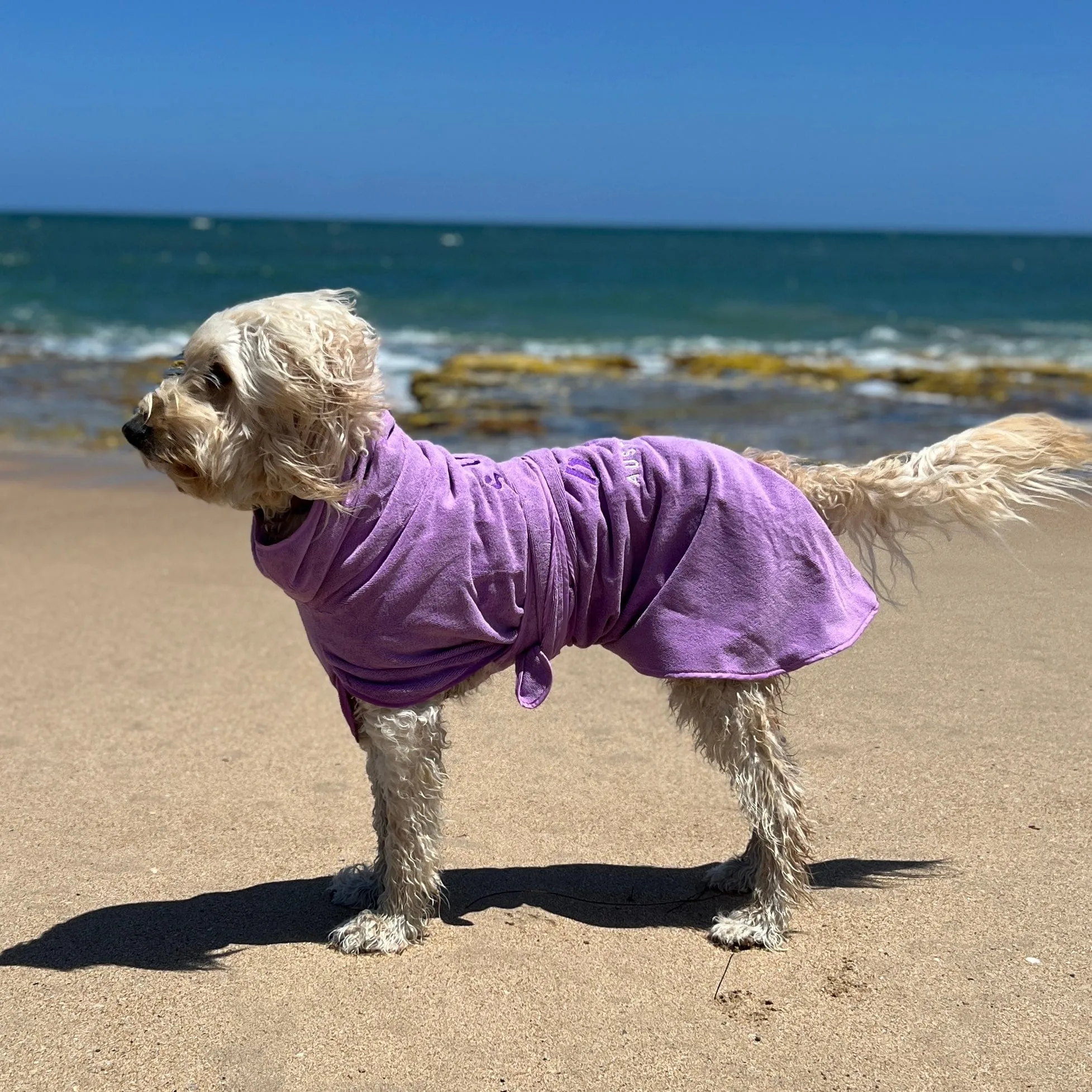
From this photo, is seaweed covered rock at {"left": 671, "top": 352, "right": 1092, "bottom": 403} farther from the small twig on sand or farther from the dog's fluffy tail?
the small twig on sand

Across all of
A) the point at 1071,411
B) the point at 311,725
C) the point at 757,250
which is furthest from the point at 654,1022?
the point at 757,250

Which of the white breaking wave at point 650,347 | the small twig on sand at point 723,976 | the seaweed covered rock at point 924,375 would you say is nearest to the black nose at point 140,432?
the small twig on sand at point 723,976

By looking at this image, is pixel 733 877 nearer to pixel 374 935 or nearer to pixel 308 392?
pixel 374 935

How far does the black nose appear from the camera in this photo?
335cm

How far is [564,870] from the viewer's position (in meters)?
4.25

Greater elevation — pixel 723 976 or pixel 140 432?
pixel 140 432

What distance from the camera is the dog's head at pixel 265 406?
3.30m

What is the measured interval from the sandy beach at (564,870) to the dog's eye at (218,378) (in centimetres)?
171

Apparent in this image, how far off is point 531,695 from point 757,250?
87.9 metres

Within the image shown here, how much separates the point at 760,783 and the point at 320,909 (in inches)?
59.1

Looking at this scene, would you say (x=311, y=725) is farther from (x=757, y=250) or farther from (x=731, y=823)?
(x=757, y=250)

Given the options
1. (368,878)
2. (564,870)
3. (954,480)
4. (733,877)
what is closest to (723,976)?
(733,877)

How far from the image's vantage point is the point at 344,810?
4668 mm

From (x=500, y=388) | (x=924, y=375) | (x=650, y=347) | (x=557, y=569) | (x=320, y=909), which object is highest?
(x=557, y=569)
